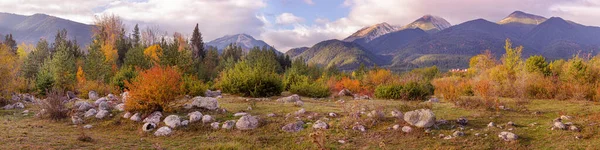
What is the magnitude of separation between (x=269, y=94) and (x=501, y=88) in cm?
1367

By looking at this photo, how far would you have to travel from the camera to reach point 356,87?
90.8 ft

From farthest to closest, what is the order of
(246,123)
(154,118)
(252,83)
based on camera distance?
(252,83) < (154,118) < (246,123)

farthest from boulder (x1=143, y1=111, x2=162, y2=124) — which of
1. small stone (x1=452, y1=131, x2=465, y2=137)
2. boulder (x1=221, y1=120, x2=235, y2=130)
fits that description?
small stone (x1=452, y1=131, x2=465, y2=137)

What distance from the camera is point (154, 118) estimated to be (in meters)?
10.8

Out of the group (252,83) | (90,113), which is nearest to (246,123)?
(90,113)

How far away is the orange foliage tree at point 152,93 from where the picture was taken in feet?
37.3

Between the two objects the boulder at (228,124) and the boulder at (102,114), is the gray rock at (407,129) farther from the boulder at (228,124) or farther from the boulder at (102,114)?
the boulder at (102,114)

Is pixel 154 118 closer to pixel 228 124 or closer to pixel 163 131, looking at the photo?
pixel 163 131

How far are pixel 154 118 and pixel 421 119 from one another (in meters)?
7.69

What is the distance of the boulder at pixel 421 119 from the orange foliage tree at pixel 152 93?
746cm

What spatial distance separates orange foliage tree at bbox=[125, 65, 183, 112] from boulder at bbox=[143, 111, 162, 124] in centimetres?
33

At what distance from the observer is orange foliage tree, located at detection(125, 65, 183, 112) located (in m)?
11.4

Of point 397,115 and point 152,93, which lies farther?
point 152,93

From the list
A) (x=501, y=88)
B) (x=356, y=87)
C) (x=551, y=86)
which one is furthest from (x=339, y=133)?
(x=356, y=87)
